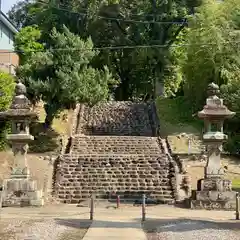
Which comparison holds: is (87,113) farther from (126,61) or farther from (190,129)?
(126,61)

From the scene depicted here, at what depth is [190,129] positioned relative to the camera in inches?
1540

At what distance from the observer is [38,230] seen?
14086mm

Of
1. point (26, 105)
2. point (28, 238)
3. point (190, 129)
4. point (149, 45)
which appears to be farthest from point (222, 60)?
point (28, 238)

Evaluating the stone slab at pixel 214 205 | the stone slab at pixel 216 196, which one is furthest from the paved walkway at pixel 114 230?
the stone slab at pixel 216 196

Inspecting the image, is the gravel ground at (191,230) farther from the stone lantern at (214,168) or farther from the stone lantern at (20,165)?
the stone lantern at (20,165)

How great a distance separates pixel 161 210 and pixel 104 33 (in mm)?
31359

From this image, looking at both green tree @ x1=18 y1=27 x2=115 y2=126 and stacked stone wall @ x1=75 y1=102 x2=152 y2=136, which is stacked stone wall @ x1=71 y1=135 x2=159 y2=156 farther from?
stacked stone wall @ x1=75 y1=102 x2=152 y2=136

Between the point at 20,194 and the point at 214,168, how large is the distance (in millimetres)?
7587

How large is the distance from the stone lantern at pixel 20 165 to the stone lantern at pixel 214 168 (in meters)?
6.23

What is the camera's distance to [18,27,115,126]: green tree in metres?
35.2

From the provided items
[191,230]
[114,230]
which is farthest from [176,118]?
[114,230]

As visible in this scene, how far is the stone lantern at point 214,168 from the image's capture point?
22.2 m

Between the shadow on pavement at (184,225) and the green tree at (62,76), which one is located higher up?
the green tree at (62,76)

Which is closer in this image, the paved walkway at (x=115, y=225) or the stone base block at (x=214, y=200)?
the paved walkway at (x=115, y=225)
